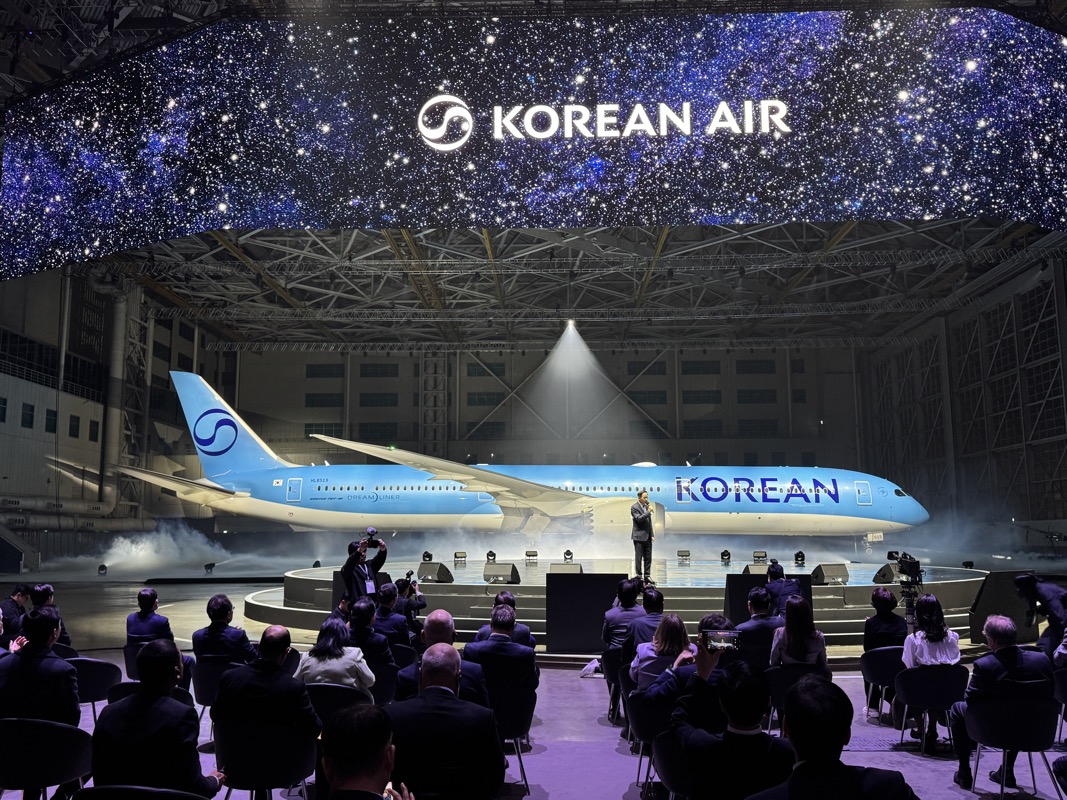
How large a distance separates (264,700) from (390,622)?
2629 mm

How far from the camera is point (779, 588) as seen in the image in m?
8.41

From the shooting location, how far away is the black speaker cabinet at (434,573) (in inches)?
495

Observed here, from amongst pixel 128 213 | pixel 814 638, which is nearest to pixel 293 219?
pixel 128 213

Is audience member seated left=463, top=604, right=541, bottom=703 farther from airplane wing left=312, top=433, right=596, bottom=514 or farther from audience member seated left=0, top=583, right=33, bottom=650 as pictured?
airplane wing left=312, top=433, right=596, bottom=514

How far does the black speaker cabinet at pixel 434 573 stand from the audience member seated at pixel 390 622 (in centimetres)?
556

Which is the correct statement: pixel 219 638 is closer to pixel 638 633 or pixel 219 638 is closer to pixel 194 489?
pixel 638 633

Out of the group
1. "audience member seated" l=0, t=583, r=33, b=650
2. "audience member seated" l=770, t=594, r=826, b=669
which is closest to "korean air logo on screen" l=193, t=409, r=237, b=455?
"audience member seated" l=0, t=583, r=33, b=650

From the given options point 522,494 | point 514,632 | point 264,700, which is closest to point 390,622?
point 514,632

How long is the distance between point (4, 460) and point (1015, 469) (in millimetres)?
31517

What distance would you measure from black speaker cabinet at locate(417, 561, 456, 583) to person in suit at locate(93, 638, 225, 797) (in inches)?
358

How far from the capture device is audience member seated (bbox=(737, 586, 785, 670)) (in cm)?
651

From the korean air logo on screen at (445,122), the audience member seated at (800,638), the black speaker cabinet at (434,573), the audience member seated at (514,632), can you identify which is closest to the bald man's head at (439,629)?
the audience member seated at (514,632)

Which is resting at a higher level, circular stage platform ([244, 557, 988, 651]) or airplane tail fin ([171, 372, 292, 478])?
airplane tail fin ([171, 372, 292, 478])

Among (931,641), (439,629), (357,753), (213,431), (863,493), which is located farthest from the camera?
(213,431)
